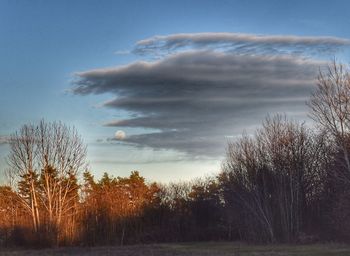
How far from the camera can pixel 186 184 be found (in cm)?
7881

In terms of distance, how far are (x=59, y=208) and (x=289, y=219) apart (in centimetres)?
2365

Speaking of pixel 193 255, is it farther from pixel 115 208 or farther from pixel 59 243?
pixel 115 208

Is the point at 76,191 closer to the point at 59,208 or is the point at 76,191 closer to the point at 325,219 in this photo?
the point at 59,208

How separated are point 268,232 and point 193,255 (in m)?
18.9

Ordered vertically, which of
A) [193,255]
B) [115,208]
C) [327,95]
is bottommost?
[193,255]

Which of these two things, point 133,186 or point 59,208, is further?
point 133,186

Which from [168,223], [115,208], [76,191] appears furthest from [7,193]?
[168,223]

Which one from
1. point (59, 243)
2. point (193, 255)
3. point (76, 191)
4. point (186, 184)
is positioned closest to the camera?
point (193, 255)

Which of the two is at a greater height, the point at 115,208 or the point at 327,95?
the point at 327,95

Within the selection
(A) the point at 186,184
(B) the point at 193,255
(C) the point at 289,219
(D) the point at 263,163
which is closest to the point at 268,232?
(C) the point at 289,219

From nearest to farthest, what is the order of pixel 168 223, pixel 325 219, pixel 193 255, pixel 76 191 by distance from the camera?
pixel 193 255 < pixel 325 219 < pixel 76 191 < pixel 168 223

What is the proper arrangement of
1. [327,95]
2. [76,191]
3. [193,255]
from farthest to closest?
[76,191], [327,95], [193,255]

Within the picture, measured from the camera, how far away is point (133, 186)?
7231cm

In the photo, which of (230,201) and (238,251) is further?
(230,201)
